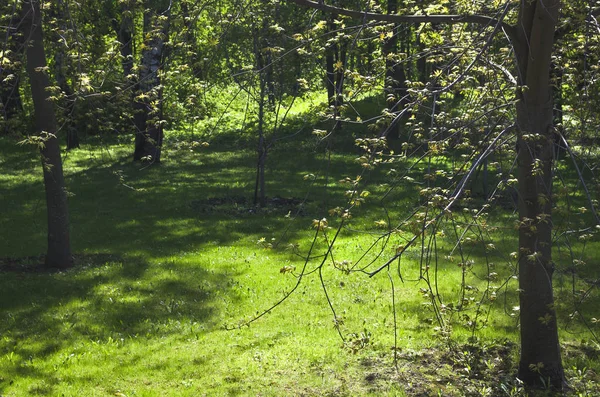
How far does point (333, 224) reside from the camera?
14953 millimetres

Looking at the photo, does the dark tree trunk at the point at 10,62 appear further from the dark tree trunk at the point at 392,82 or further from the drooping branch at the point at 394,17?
the dark tree trunk at the point at 392,82

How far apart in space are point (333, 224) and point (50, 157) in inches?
233

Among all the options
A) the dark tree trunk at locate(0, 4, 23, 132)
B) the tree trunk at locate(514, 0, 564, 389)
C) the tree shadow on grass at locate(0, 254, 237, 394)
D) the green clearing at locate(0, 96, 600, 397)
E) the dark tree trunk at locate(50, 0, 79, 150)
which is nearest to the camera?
the tree trunk at locate(514, 0, 564, 389)

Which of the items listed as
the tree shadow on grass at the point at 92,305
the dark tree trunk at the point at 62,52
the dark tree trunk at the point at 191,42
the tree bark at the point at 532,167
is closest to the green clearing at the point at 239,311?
the tree shadow on grass at the point at 92,305

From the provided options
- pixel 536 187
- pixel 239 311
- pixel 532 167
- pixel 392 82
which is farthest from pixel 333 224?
pixel 532 167

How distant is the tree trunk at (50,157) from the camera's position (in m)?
10.8

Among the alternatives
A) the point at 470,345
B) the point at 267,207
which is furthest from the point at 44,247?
the point at 470,345

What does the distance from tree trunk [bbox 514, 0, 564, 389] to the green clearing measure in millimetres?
278

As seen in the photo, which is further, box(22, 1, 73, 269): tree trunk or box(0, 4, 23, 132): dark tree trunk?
box(22, 1, 73, 269): tree trunk

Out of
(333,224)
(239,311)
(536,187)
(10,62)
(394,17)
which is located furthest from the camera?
(333,224)

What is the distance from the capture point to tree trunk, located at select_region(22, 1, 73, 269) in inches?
426

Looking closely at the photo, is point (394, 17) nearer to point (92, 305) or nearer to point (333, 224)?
point (92, 305)

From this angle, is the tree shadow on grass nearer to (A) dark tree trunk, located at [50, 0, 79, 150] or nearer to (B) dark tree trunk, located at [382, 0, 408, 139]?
(A) dark tree trunk, located at [50, 0, 79, 150]

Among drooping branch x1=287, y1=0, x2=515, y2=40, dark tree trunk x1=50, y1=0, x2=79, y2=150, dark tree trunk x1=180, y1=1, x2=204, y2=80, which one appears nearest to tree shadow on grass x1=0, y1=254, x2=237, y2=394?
dark tree trunk x1=50, y1=0, x2=79, y2=150
